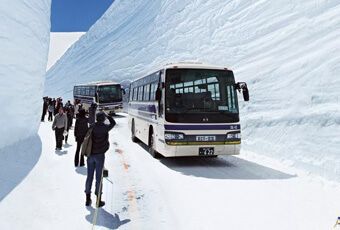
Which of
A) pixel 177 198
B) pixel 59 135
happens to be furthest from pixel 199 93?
pixel 59 135

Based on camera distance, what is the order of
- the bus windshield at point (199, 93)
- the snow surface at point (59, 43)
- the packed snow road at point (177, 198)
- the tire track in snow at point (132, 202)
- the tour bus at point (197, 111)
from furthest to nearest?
the snow surface at point (59, 43)
the bus windshield at point (199, 93)
the tour bus at point (197, 111)
the tire track in snow at point (132, 202)
the packed snow road at point (177, 198)

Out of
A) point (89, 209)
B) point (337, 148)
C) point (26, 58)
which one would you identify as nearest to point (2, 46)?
point (26, 58)

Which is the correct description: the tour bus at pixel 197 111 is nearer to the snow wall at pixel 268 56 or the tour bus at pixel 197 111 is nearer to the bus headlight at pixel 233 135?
the bus headlight at pixel 233 135

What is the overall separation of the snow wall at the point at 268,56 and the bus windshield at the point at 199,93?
2.92 m

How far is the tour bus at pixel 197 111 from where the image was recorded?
9.08 m

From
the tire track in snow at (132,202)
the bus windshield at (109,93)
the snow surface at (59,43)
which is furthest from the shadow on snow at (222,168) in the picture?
the snow surface at (59,43)

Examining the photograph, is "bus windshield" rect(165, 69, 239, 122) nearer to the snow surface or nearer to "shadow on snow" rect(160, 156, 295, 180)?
"shadow on snow" rect(160, 156, 295, 180)

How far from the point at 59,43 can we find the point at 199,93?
11600 centimetres

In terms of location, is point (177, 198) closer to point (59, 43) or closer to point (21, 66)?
point (21, 66)

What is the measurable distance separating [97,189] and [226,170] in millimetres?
3838

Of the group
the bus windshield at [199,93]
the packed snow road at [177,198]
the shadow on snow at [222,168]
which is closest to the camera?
the packed snow road at [177,198]

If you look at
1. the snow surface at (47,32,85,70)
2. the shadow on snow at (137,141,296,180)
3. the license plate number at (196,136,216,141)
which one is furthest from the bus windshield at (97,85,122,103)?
the snow surface at (47,32,85,70)

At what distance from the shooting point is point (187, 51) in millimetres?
30672

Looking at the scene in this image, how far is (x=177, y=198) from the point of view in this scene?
6.34 m
